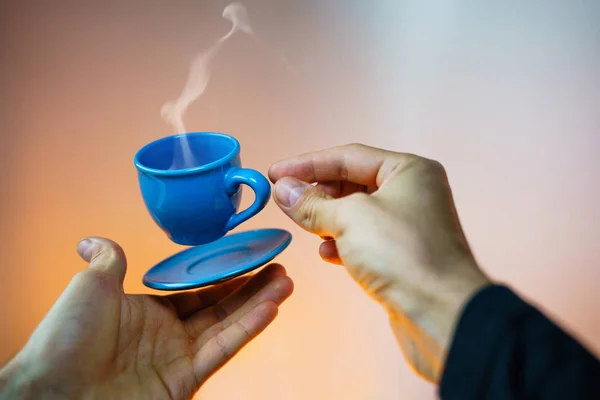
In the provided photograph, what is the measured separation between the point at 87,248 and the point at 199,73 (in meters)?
0.54

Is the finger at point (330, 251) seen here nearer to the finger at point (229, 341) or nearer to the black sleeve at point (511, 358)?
the finger at point (229, 341)

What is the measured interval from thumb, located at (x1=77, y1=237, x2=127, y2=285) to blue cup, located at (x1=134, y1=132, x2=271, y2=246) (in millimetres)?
129

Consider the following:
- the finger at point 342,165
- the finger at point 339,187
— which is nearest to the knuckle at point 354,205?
the finger at point 342,165

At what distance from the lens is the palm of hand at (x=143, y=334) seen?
93 cm

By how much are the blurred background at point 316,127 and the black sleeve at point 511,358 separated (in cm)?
97

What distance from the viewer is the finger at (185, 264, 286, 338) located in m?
1.22

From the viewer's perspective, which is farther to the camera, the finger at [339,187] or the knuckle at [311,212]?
the finger at [339,187]

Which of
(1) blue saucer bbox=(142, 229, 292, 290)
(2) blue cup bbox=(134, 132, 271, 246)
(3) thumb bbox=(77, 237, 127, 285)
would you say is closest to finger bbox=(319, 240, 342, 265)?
(1) blue saucer bbox=(142, 229, 292, 290)

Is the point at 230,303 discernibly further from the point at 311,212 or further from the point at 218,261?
the point at 311,212

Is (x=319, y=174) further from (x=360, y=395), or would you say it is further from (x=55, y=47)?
(x=360, y=395)

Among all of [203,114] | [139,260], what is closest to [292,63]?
[203,114]

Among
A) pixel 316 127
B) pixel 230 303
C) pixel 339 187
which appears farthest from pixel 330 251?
pixel 316 127

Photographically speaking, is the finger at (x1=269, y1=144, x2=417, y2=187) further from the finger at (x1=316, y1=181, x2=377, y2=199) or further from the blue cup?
the blue cup

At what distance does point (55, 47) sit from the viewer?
4.33 ft
